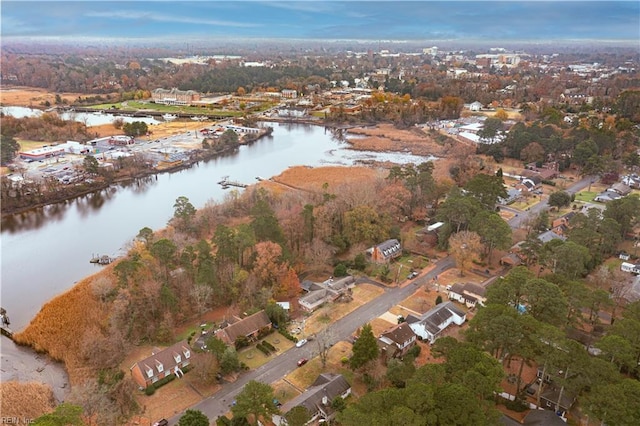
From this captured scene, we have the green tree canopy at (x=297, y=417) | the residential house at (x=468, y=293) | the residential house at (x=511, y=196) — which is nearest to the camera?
the green tree canopy at (x=297, y=417)

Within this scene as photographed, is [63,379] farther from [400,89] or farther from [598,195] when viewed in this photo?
[400,89]

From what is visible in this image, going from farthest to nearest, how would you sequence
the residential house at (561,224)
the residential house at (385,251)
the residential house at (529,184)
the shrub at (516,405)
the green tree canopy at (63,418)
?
the residential house at (529,184), the residential house at (561,224), the residential house at (385,251), the shrub at (516,405), the green tree canopy at (63,418)

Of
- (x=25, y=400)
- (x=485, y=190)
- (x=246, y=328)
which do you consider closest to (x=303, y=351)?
(x=246, y=328)

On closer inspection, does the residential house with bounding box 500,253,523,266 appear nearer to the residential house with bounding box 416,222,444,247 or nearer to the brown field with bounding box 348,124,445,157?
the residential house with bounding box 416,222,444,247

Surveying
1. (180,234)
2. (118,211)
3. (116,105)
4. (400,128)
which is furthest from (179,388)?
(116,105)

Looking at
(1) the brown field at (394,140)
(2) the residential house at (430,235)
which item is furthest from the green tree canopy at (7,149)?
(2) the residential house at (430,235)

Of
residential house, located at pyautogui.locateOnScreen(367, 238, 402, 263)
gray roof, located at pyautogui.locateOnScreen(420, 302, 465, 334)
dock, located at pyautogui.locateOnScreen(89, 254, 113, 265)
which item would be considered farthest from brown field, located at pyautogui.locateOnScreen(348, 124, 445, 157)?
dock, located at pyautogui.locateOnScreen(89, 254, 113, 265)

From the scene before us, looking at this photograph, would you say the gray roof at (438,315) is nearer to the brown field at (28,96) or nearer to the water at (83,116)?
the water at (83,116)
